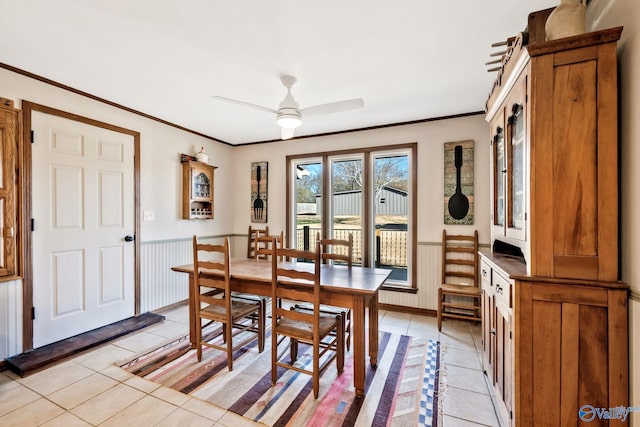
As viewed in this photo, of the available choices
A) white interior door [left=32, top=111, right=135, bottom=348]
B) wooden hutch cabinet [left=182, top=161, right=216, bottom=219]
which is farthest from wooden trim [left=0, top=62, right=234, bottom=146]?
wooden hutch cabinet [left=182, top=161, right=216, bottom=219]

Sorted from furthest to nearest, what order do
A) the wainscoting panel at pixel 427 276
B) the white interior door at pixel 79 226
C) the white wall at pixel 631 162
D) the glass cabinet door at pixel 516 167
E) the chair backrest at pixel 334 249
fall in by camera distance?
1. the wainscoting panel at pixel 427 276
2. the chair backrest at pixel 334 249
3. the white interior door at pixel 79 226
4. the glass cabinet door at pixel 516 167
5. the white wall at pixel 631 162

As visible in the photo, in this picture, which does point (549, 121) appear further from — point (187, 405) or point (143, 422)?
point (143, 422)

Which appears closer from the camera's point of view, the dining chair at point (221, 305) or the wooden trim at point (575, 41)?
the wooden trim at point (575, 41)

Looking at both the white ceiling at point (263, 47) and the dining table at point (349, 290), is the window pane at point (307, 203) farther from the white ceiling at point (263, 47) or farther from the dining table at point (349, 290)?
the dining table at point (349, 290)

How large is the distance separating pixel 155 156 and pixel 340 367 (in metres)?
3.42

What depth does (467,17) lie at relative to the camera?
1.74m

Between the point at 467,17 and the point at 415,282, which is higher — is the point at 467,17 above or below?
above

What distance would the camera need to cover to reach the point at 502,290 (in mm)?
1631

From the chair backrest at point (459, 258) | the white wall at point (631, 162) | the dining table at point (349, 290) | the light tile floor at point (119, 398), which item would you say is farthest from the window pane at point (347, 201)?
the white wall at point (631, 162)

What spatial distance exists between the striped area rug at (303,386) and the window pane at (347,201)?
5.70 feet

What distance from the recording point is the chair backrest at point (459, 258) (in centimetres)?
333

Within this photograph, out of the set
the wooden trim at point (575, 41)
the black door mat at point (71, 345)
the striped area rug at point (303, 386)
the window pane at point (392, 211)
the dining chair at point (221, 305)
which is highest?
the wooden trim at point (575, 41)

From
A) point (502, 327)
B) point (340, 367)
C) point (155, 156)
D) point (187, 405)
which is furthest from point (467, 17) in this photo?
point (155, 156)

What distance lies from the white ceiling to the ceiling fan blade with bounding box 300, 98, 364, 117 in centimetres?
30
